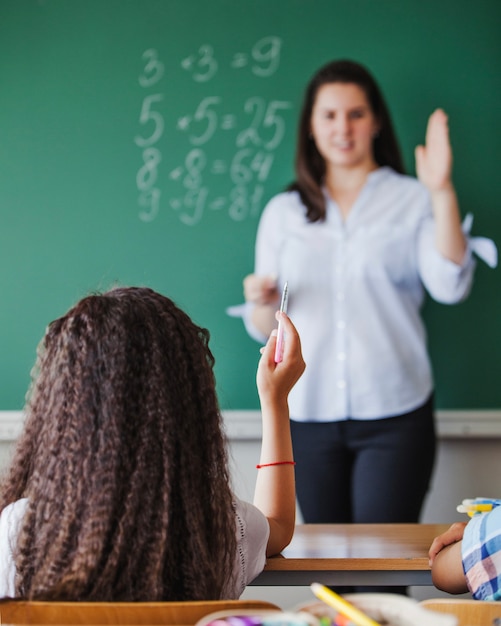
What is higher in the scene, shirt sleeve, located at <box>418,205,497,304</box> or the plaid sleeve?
shirt sleeve, located at <box>418,205,497,304</box>

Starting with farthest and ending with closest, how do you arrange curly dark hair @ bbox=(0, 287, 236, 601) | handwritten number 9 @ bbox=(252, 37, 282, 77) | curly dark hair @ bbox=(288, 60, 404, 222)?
handwritten number 9 @ bbox=(252, 37, 282, 77), curly dark hair @ bbox=(288, 60, 404, 222), curly dark hair @ bbox=(0, 287, 236, 601)

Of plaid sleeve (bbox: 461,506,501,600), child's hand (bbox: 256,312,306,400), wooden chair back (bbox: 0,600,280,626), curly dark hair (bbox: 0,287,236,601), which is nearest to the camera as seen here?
wooden chair back (bbox: 0,600,280,626)

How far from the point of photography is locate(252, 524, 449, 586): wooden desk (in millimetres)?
1373

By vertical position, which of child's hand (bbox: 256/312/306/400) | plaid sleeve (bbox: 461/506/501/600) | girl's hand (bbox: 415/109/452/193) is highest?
girl's hand (bbox: 415/109/452/193)

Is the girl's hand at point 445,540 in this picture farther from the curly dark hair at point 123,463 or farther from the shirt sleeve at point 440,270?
the shirt sleeve at point 440,270

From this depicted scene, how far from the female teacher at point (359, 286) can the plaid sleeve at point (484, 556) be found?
1.04 meters

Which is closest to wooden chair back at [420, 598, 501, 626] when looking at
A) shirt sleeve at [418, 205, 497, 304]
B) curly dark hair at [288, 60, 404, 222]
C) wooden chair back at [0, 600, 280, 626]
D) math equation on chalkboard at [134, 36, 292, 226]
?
wooden chair back at [0, 600, 280, 626]

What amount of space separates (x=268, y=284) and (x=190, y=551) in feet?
4.66

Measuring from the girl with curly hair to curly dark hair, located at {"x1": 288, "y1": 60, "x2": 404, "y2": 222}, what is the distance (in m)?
1.47

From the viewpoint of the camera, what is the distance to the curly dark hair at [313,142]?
2.54 metres

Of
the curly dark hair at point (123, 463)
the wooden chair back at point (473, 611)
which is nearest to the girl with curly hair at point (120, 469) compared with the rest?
the curly dark hair at point (123, 463)

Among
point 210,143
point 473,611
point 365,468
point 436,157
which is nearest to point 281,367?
point 473,611

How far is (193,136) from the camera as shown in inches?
107

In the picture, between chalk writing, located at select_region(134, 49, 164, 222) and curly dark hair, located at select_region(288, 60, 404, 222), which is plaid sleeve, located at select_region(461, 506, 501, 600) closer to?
curly dark hair, located at select_region(288, 60, 404, 222)
